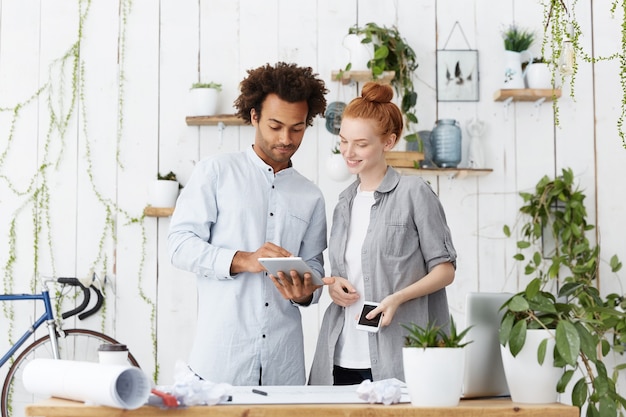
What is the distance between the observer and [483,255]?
3879mm

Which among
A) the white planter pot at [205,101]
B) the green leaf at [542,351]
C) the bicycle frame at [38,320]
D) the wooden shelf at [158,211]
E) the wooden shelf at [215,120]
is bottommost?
the bicycle frame at [38,320]

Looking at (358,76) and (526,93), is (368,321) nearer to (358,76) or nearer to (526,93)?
(358,76)

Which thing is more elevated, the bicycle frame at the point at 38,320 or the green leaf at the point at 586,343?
the green leaf at the point at 586,343

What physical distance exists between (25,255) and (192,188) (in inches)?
72.4

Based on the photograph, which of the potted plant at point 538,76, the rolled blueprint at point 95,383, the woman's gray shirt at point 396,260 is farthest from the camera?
the potted plant at point 538,76

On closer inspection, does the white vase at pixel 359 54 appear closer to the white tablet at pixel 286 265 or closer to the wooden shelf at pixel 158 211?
the wooden shelf at pixel 158 211

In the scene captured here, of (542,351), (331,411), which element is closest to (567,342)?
(542,351)

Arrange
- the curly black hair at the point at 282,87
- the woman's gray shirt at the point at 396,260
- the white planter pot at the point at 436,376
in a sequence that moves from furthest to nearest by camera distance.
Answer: the curly black hair at the point at 282,87
the woman's gray shirt at the point at 396,260
the white planter pot at the point at 436,376

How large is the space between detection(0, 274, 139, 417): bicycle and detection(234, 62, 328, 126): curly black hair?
1.69m

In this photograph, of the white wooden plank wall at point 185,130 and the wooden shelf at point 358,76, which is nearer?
the wooden shelf at point 358,76

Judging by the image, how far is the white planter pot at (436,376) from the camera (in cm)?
151

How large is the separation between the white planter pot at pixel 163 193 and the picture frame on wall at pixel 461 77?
4.47ft

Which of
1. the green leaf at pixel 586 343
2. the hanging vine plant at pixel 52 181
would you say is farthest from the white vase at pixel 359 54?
the green leaf at pixel 586 343

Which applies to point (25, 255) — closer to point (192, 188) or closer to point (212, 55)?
point (212, 55)
